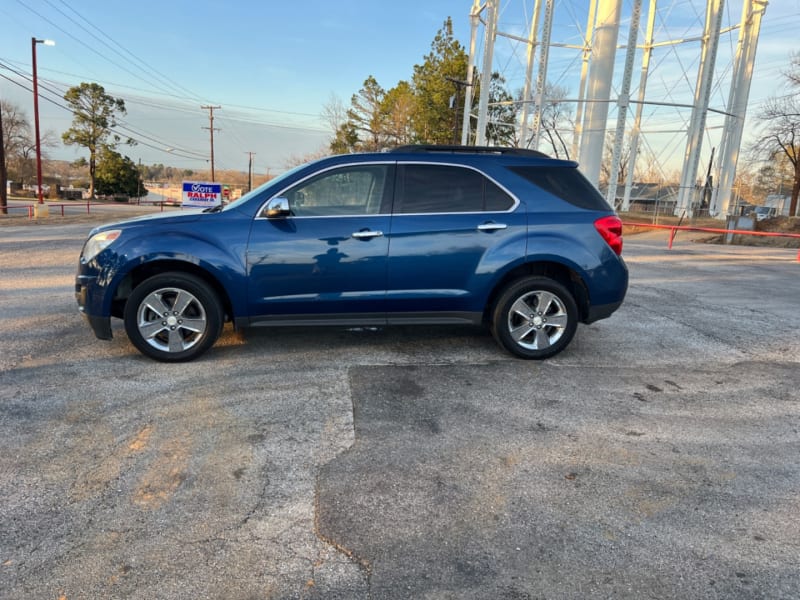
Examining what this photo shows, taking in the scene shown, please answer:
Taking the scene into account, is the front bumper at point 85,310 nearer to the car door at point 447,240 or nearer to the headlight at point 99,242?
the headlight at point 99,242

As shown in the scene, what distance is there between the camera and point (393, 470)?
3162 mm

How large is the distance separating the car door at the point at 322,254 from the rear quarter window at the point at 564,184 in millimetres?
1375

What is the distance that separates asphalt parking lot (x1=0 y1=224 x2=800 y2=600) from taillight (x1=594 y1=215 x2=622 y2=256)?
1172mm

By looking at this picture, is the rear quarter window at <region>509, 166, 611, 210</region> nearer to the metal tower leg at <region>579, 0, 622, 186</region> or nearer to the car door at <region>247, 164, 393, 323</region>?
the car door at <region>247, 164, 393, 323</region>

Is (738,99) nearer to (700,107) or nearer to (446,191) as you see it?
(700,107)

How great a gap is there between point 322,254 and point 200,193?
41.5 feet

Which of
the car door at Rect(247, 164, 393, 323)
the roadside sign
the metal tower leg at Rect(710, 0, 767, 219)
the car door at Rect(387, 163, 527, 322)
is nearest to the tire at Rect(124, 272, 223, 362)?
the car door at Rect(247, 164, 393, 323)

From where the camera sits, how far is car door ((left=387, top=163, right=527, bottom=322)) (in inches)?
190

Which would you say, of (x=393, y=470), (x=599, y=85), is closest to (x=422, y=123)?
(x=599, y=85)

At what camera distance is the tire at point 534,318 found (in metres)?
5.02

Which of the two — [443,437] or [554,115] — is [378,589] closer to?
[443,437]

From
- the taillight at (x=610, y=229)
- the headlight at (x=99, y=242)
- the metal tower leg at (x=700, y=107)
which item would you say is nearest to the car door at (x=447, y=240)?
the taillight at (x=610, y=229)

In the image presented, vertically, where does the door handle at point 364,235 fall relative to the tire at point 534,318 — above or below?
above

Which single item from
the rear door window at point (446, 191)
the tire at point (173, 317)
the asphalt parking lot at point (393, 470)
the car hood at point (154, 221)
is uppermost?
the rear door window at point (446, 191)
